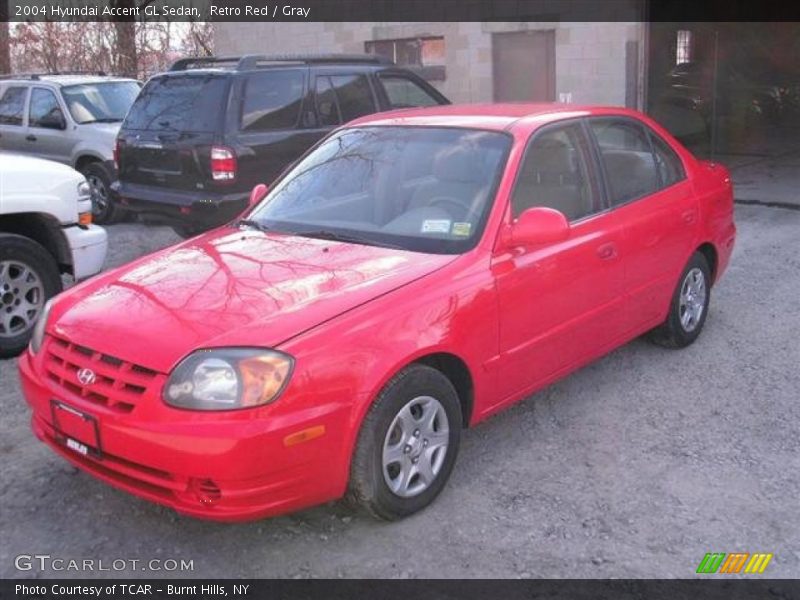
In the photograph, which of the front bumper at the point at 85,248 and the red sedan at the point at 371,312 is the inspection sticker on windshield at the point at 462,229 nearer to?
the red sedan at the point at 371,312

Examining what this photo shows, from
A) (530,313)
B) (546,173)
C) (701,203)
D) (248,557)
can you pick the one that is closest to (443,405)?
(530,313)

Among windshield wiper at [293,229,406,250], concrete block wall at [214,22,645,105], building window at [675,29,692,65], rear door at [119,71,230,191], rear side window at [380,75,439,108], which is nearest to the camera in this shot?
windshield wiper at [293,229,406,250]

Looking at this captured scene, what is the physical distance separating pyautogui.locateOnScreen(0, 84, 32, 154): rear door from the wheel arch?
5.71m

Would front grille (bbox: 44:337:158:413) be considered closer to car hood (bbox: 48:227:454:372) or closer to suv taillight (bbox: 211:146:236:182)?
car hood (bbox: 48:227:454:372)

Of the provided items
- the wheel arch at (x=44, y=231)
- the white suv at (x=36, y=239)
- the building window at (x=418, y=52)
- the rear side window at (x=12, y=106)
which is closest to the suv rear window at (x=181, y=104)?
the white suv at (x=36, y=239)

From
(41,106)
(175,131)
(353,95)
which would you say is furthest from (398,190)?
(41,106)

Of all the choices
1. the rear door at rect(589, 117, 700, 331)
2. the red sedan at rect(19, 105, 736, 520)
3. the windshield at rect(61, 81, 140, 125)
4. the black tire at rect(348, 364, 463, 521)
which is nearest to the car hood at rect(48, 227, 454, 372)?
the red sedan at rect(19, 105, 736, 520)

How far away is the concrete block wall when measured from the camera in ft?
43.0

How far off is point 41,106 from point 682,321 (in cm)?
886

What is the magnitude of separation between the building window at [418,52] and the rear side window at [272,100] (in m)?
7.24

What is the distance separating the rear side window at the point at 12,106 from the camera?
1135 centimetres

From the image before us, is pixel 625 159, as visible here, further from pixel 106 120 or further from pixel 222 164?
pixel 106 120

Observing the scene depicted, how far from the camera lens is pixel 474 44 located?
14609mm

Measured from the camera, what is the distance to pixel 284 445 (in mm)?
3045
